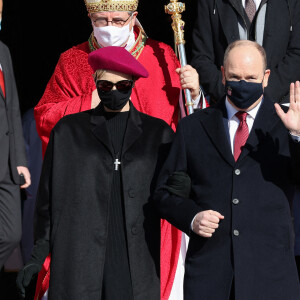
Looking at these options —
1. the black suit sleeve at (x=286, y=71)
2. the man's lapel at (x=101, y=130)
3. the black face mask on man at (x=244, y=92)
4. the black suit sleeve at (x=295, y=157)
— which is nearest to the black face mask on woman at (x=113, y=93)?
the man's lapel at (x=101, y=130)

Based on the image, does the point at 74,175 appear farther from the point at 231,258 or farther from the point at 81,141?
the point at 231,258

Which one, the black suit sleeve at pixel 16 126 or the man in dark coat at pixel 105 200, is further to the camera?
the black suit sleeve at pixel 16 126

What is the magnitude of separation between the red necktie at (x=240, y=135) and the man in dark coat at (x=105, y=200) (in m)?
0.50

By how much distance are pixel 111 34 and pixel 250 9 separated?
0.92m

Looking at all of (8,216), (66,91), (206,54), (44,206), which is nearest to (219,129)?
(44,206)

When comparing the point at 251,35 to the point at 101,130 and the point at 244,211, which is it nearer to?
the point at 101,130

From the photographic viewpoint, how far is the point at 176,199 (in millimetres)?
4539

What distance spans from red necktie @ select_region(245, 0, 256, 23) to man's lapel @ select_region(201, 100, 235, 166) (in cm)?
137

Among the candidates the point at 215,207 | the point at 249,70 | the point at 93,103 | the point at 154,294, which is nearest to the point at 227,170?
the point at 215,207

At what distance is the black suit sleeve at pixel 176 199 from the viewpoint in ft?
14.8

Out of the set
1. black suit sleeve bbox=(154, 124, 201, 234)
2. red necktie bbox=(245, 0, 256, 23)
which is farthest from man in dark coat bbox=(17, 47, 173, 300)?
red necktie bbox=(245, 0, 256, 23)

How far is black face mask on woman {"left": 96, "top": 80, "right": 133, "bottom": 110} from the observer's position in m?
4.76

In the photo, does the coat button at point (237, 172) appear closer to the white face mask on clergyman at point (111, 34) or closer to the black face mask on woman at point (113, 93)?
the black face mask on woman at point (113, 93)

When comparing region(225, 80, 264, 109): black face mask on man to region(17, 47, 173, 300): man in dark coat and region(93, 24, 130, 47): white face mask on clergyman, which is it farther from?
region(93, 24, 130, 47): white face mask on clergyman
